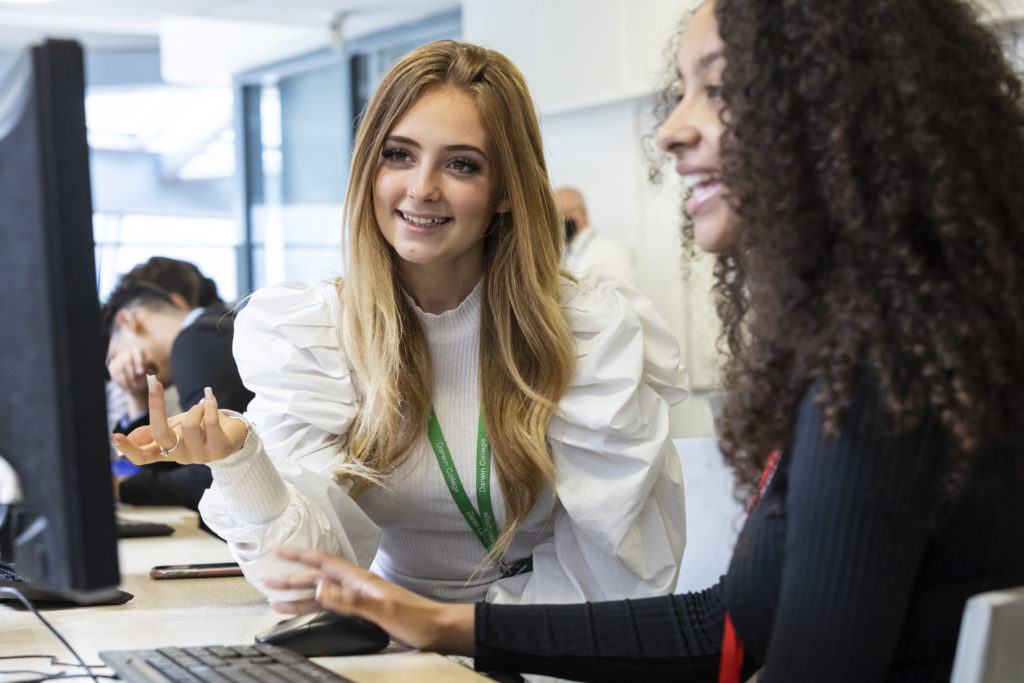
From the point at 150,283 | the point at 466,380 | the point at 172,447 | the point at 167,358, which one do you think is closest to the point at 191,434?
the point at 172,447

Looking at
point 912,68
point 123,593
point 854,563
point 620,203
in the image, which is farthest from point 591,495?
point 620,203

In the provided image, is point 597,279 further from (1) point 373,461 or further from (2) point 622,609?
(2) point 622,609

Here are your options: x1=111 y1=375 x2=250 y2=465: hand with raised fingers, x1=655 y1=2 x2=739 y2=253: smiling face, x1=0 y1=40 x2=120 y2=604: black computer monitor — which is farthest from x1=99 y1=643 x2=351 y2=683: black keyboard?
x1=655 y1=2 x2=739 y2=253: smiling face

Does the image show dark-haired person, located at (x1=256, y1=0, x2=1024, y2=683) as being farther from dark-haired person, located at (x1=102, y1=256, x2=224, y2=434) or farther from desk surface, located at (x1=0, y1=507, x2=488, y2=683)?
dark-haired person, located at (x1=102, y1=256, x2=224, y2=434)

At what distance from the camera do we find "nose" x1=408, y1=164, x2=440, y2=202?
180cm

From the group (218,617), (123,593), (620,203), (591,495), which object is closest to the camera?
(218,617)

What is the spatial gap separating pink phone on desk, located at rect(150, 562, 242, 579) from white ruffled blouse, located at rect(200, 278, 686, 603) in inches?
9.6

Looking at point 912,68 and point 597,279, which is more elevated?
point 912,68

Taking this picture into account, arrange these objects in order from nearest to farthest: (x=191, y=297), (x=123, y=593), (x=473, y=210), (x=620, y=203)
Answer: (x=123, y=593), (x=473, y=210), (x=191, y=297), (x=620, y=203)

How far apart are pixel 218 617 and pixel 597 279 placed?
35.7 inches

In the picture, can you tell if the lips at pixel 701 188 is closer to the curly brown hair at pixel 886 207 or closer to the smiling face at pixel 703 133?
the smiling face at pixel 703 133

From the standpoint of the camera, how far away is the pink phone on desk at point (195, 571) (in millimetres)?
1745

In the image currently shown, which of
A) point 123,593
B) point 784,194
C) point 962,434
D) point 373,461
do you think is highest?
point 784,194

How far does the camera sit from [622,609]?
4.22ft
